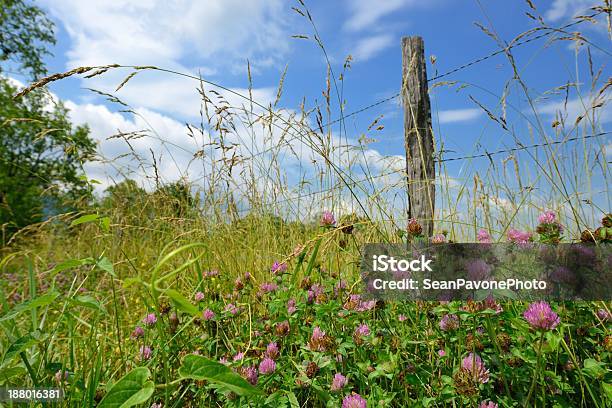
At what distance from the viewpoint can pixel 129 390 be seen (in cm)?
76

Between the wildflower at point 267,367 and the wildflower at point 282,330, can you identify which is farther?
the wildflower at point 282,330

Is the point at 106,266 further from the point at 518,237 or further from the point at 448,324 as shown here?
the point at 518,237

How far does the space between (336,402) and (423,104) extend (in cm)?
260

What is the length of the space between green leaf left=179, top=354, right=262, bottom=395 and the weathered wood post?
98.5 inches

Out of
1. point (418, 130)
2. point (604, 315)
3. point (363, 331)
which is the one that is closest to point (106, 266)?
point (363, 331)

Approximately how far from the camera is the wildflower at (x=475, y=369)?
114 centimetres

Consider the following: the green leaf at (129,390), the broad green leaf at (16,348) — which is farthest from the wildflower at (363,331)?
the broad green leaf at (16,348)

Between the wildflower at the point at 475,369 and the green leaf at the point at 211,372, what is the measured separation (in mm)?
662

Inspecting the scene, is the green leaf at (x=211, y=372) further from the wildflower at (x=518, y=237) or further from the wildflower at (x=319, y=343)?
the wildflower at (x=518, y=237)

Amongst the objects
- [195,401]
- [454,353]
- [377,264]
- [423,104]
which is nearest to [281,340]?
[195,401]

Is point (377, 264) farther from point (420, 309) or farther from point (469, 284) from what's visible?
point (469, 284)

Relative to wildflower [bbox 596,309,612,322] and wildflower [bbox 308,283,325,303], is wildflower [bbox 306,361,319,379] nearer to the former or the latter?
wildflower [bbox 308,283,325,303]

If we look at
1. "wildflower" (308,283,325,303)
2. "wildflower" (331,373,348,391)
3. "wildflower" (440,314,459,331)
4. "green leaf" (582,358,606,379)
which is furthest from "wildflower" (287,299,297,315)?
"green leaf" (582,358,606,379)

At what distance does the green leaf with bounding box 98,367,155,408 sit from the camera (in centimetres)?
74
